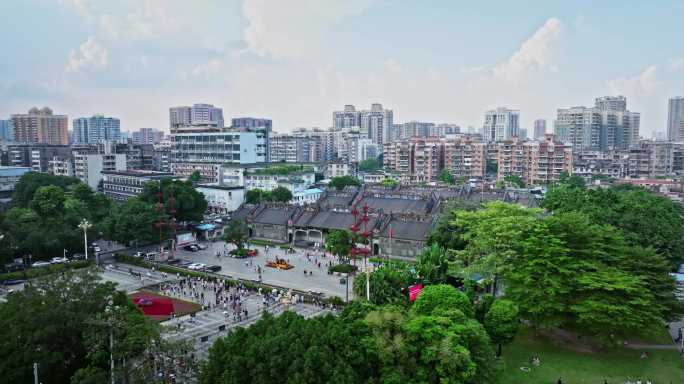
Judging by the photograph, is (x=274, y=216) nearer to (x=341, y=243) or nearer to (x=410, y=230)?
(x=410, y=230)

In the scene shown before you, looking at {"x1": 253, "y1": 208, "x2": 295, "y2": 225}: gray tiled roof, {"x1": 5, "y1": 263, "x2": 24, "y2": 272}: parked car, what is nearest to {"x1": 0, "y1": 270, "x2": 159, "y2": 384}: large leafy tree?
{"x1": 5, "y1": 263, "x2": 24, "y2": 272}: parked car

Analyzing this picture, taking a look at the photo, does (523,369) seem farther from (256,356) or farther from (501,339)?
(256,356)

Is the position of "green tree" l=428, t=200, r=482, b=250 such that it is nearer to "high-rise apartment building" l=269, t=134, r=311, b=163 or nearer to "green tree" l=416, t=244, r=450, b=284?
"green tree" l=416, t=244, r=450, b=284

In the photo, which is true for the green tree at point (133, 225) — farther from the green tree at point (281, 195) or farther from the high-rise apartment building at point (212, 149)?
the high-rise apartment building at point (212, 149)

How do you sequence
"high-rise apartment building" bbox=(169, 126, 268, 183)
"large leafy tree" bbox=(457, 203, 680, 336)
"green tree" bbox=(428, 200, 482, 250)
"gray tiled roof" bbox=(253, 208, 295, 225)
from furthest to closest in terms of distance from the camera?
"high-rise apartment building" bbox=(169, 126, 268, 183) < "gray tiled roof" bbox=(253, 208, 295, 225) < "green tree" bbox=(428, 200, 482, 250) < "large leafy tree" bbox=(457, 203, 680, 336)

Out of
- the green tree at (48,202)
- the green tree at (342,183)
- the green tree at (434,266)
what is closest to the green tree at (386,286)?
the green tree at (434,266)

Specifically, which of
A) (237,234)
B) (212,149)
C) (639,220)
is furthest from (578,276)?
(212,149)

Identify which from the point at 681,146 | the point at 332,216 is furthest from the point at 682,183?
the point at 332,216
